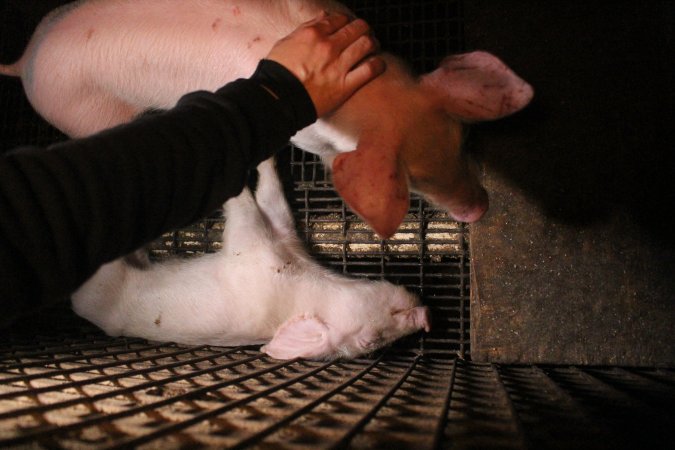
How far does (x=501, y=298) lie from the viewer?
222 centimetres

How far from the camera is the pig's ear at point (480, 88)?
1.64m

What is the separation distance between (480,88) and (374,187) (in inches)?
22.5

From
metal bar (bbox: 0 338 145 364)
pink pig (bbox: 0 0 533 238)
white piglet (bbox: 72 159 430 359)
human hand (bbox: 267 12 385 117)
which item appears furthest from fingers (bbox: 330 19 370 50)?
metal bar (bbox: 0 338 145 364)

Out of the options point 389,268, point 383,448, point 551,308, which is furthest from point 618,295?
point 383,448

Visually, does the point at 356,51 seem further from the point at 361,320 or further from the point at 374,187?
the point at 361,320

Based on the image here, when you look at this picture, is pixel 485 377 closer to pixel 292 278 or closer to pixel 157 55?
pixel 292 278

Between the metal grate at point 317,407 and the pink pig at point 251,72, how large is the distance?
1.68 feet

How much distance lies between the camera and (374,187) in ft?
4.56

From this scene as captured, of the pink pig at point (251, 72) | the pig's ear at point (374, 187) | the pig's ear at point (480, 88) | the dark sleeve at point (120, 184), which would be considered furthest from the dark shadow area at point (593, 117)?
the dark sleeve at point (120, 184)

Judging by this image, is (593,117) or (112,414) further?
(593,117)

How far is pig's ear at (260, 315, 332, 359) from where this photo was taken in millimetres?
2037

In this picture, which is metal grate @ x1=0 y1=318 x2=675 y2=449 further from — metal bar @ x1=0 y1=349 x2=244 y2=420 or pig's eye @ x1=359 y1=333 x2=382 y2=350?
pig's eye @ x1=359 y1=333 x2=382 y2=350

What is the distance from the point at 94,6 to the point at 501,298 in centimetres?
204

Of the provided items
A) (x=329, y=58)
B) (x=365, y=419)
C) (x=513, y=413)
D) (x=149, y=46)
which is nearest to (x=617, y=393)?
(x=513, y=413)
